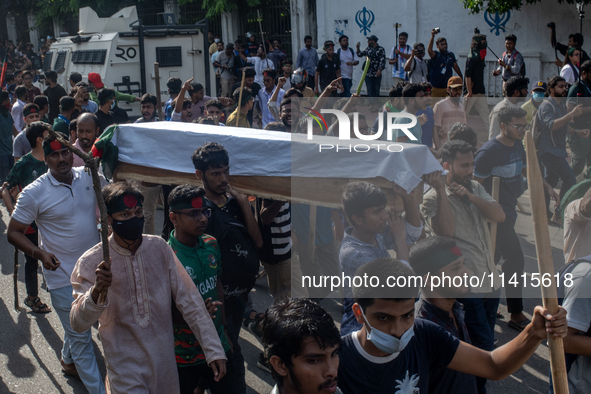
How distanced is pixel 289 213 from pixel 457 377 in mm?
2450

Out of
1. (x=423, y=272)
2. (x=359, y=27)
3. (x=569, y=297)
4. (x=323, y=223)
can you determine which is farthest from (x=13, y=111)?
(x=359, y=27)

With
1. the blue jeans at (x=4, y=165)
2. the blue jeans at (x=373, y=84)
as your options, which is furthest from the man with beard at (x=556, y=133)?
the blue jeans at (x=373, y=84)

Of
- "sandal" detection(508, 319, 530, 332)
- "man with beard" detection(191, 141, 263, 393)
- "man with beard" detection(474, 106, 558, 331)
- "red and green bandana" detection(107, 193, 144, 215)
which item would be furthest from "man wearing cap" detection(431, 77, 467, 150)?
"red and green bandana" detection(107, 193, 144, 215)

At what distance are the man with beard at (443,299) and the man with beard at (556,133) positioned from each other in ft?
15.5

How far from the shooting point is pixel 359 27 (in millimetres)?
18625

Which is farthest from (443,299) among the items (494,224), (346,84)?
(346,84)

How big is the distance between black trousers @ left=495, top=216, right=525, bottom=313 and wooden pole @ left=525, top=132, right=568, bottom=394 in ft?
9.71

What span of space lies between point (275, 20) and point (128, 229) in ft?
63.4

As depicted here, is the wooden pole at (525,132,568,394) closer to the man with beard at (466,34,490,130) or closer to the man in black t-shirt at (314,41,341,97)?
the man with beard at (466,34,490,130)

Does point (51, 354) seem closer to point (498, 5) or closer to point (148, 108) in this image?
point (148, 108)

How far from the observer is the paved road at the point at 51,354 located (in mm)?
4324

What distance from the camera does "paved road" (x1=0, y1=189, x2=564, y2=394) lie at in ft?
14.2

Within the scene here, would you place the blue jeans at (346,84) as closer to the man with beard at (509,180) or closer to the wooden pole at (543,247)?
the man with beard at (509,180)

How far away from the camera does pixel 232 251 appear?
3.61m
